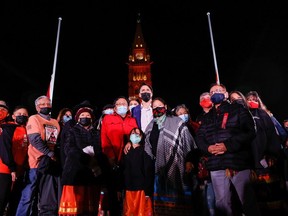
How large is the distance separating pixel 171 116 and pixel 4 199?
3.45 metres

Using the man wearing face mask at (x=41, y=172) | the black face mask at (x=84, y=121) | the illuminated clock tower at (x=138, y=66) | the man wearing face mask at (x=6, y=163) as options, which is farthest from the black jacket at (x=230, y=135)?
the illuminated clock tower at (x=138, y=66)

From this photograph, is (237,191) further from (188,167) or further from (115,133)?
(115,133)

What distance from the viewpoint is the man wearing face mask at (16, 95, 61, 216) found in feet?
17.7

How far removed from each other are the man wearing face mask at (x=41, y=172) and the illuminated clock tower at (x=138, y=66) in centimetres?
7544

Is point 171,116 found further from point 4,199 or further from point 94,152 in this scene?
point 4,199

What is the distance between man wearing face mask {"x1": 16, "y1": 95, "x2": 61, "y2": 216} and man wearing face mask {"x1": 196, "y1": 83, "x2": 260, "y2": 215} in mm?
2917

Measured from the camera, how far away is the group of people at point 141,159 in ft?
14.1

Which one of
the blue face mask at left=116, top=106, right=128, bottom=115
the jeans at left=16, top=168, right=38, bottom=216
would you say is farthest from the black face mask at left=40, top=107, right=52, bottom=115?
the blue face mask at left=116, top=106, right=128, bottom=115

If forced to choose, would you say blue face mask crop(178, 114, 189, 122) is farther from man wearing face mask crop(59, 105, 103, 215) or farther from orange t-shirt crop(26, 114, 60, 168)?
orange t-shirt crop(26, 114, 60, 168)

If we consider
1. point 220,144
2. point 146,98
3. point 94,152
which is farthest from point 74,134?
point 220,144

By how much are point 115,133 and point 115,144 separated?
22 cm

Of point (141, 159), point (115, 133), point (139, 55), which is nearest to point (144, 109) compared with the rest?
point (115, 133)

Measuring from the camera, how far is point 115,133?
569 cm

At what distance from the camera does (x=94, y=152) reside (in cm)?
540
